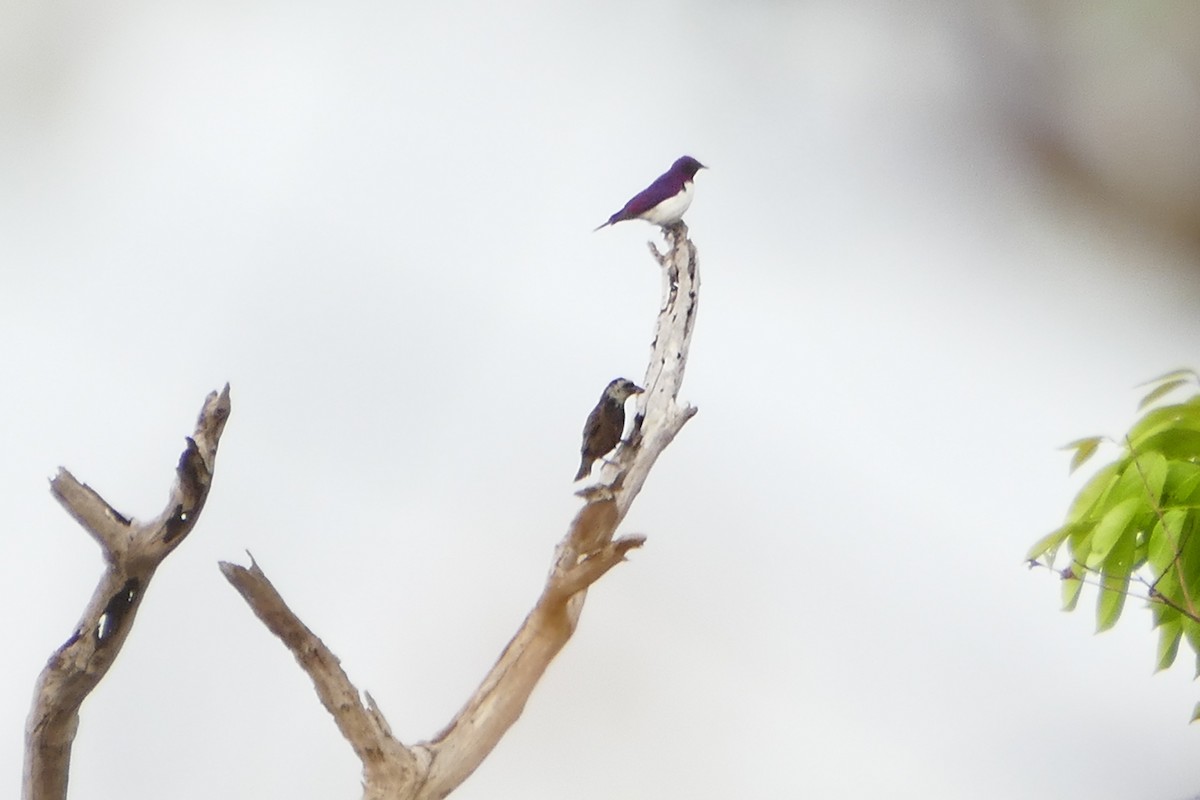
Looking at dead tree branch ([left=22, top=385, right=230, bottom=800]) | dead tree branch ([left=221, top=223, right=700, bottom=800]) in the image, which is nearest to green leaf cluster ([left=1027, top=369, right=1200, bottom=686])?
dead tree branch ([left=221, top=223, right=700, bottom=800])

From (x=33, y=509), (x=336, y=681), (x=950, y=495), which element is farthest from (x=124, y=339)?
(x=950, y=495)

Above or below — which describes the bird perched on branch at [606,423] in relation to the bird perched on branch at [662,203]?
below

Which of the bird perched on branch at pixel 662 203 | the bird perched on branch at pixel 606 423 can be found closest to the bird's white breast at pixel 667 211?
the bird perched on branch at pixel 662 203

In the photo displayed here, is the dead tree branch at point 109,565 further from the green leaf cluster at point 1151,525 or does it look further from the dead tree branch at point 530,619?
the green leaf cluster at point 1151,525

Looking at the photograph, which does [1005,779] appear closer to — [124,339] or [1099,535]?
[1099,535]

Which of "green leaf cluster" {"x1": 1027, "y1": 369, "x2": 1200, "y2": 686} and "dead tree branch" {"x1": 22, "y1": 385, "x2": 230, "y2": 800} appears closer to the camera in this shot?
"dead tree branch" {"x1": 22, "y1": 385, "x2": 230, "y2": 800}

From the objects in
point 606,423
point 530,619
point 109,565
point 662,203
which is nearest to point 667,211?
point 662,203

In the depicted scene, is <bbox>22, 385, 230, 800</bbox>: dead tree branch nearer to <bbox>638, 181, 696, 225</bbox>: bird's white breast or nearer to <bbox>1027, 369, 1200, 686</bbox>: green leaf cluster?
<bbox>638, 181, 696, 225</bbox>: bird's white breast
